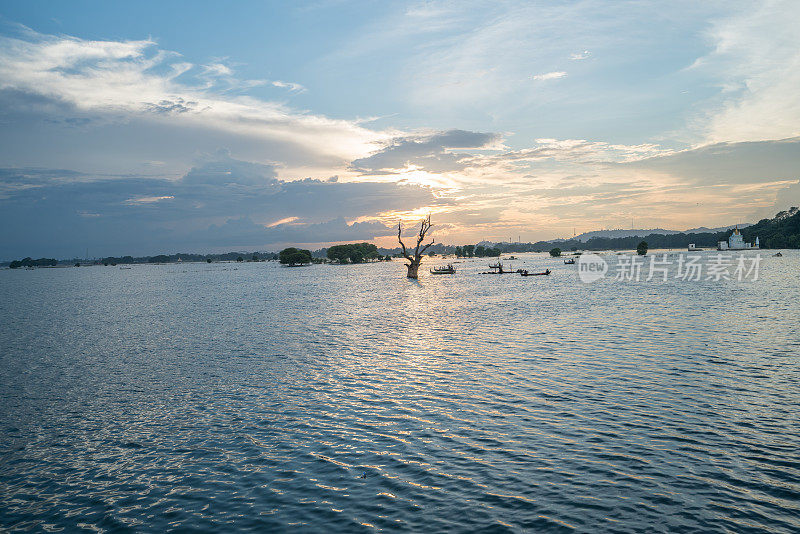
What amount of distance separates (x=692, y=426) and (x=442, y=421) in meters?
11.3

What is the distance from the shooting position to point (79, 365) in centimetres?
3822

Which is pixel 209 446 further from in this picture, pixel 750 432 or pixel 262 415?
pixel 750 432

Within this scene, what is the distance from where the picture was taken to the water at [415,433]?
46.4 feet

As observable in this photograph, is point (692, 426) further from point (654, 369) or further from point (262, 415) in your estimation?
point (262, 415)

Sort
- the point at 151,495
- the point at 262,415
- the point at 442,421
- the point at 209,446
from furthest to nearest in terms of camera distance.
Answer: the point at 262,415, the point at 442,421, the point at 209,446, the point at 151,495

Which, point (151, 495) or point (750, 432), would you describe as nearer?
point (151, 495)

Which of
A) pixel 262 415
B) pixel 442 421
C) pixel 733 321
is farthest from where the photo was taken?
pixel 733 321

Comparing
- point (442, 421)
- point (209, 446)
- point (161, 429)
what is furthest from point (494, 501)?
point (161, 429)

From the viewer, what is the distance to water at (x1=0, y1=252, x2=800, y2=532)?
14133mm

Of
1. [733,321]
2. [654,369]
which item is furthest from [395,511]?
[733,321]

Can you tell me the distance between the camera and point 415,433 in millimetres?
20500

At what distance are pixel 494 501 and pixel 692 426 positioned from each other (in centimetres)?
1161

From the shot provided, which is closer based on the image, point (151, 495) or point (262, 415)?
point (151, 495)

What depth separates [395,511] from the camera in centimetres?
1404
